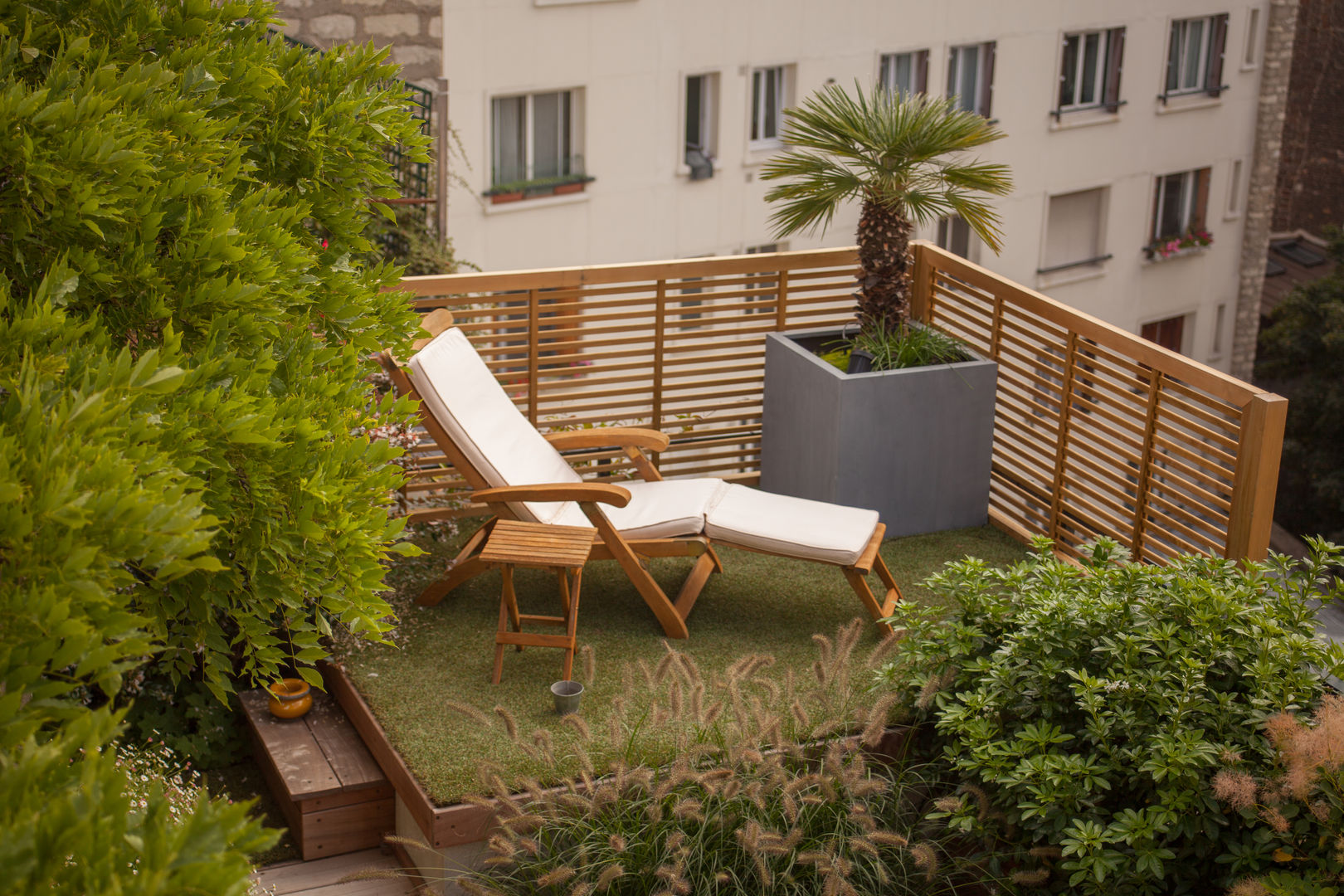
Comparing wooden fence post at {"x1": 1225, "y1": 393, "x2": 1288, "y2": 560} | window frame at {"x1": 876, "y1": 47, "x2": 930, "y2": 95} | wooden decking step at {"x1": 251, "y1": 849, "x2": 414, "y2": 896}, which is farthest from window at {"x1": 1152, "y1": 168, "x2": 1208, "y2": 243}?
wooden decking step at {"x1": 251, "y1": 849, "x2": 414, "y2": 896}

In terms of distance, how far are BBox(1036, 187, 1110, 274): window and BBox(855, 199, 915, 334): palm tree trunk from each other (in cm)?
1478

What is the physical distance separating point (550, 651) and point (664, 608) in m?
0.47

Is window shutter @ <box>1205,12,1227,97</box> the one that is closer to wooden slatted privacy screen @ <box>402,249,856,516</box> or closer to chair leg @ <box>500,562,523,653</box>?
wooden slatted privacy screen @ <box>402,249,856,516</box>

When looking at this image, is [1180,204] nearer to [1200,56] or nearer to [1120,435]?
[1200,56]

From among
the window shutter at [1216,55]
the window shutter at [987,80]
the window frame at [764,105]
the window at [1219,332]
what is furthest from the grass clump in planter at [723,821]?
the window at [1219,332]

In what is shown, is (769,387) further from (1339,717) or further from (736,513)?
(1339,717)

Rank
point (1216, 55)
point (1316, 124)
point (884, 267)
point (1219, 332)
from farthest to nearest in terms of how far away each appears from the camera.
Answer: point (1219, 332)
point (1316, 124)
point (1216, 55)
point (884, 267)

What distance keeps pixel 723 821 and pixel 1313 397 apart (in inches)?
645

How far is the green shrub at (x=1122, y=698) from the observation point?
3.73 meters

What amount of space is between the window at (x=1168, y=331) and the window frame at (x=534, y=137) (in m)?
11.5

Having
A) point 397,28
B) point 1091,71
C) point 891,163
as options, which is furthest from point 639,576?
point 1091,71

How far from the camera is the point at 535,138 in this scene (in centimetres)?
1538

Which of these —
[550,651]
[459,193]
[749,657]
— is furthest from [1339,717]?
[459,193]

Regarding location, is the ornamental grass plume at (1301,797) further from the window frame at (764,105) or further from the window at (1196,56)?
the window at (1196,56)
